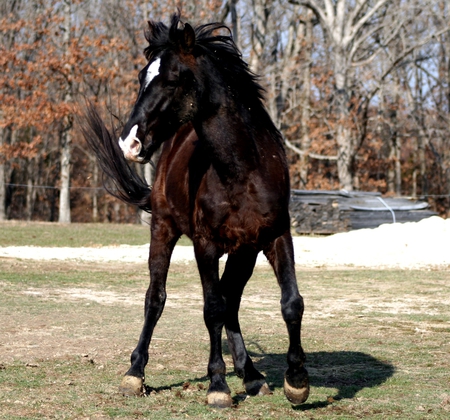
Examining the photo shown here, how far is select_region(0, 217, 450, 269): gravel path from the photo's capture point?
17.4 meters

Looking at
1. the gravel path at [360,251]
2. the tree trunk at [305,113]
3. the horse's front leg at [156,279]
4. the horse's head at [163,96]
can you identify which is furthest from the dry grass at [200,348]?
the tree trunk at [305,113]

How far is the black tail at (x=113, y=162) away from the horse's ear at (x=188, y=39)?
229cm

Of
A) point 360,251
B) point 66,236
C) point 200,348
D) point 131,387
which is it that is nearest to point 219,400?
point 131,387

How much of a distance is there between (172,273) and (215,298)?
953 centimetres

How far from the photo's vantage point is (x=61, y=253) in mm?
18297

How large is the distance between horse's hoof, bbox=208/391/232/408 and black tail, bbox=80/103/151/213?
282cm

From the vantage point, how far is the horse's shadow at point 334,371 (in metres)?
5.89

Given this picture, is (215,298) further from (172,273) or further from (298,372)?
(172,273)

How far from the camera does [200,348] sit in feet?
25.0

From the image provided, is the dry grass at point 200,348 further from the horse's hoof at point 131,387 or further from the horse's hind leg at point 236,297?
the horse's hind leg at point 236,297

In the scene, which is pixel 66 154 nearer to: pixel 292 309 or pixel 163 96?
pixel 163 96

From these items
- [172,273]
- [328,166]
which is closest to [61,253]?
[172,273]

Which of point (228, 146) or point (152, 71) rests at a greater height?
point (152, 71)

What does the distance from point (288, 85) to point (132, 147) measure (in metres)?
33.6
